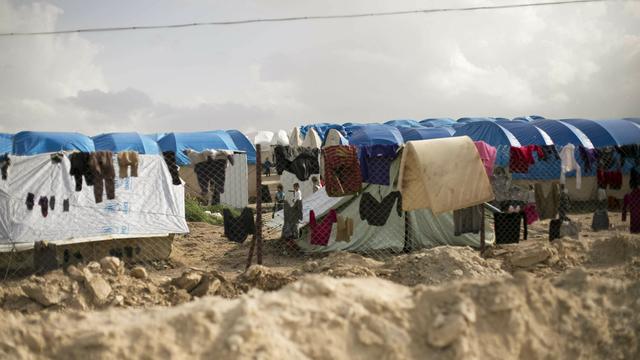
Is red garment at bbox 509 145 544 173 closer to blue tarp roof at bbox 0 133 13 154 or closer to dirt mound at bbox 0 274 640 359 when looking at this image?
dirt mound at bbox 0 274 640 359

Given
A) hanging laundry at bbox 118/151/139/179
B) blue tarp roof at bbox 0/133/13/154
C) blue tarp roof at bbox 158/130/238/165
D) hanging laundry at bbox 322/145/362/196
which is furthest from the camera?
blue tarp roof at bbox 158/130/238/165

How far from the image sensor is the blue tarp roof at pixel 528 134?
18.2 m

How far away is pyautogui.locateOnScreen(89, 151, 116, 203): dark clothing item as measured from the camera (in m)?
8.25

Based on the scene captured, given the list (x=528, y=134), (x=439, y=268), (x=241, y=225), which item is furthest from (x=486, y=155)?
(x=528, y=134)

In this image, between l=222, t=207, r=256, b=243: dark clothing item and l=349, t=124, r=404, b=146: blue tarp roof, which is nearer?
l=222, t=207, r=256, b=243: dark clothing item

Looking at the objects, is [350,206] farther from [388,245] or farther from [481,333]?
[481,333]

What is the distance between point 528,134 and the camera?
1864cm

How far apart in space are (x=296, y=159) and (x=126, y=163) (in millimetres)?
2988

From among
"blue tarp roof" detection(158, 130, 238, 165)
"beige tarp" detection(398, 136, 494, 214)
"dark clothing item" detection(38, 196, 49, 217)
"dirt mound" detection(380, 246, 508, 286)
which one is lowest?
"dirt mound" detection(380, 246, 508, 286)

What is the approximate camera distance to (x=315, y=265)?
7.76 metres

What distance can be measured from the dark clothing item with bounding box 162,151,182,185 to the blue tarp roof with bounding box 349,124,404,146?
12.3 metres

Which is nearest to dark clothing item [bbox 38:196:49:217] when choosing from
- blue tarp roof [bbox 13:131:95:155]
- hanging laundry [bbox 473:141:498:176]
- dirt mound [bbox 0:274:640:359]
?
dirt mound [bbox 0:274:640:359]

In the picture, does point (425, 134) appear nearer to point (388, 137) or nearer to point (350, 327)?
point (388, 137)

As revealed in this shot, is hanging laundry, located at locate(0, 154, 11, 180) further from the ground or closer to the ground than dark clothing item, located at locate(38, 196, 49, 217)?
further from the ground
